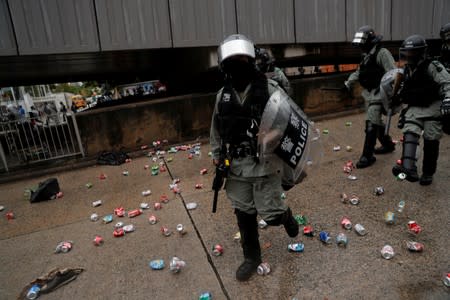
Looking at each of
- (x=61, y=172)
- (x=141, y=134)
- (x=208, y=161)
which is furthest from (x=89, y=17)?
(x=208, y=161)

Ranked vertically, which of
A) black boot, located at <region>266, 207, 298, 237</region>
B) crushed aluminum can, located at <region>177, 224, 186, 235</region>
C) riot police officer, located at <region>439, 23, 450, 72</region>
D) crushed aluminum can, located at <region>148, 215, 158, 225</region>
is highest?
riot police officer, located at <region>439, 23, 450, 72</region>

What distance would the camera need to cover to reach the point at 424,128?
3.80 metres

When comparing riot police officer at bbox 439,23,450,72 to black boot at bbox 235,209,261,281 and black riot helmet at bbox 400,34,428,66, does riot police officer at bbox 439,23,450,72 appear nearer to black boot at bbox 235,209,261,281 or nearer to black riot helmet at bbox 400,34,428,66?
black riot helmet at bbox 400,34,428,66

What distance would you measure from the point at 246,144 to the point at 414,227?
1976 mm

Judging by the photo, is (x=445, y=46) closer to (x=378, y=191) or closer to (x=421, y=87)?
(x=421, y=87)

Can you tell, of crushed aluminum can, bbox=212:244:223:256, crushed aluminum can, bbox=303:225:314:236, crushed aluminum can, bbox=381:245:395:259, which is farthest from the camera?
crushed aluminum can, bbox=303:225:314:236

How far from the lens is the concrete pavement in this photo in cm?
260

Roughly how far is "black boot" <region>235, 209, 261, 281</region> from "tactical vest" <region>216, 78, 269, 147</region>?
0.65 meters

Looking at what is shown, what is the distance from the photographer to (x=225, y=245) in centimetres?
325

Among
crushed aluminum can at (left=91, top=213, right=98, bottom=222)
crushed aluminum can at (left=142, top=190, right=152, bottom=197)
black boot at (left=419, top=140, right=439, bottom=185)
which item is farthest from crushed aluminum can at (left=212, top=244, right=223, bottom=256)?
black boot at (left=419, top=140, right=439, bottom=185)

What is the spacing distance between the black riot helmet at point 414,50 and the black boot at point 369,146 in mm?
1277

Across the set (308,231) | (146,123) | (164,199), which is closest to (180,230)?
(164,199)

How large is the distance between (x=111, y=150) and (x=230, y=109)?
4.94m

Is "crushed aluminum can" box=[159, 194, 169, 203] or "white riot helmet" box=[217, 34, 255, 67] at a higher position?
"white riot helmet" box=[217, 34, 255, 67]
